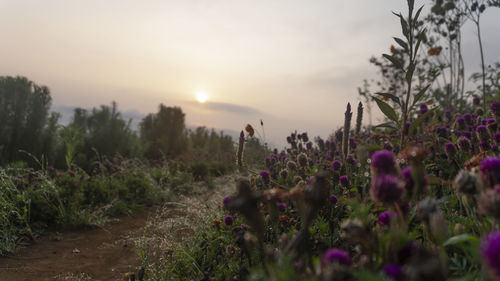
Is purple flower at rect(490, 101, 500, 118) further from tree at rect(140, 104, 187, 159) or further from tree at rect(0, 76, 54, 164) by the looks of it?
tree at rect(140, 104, 187, 159)

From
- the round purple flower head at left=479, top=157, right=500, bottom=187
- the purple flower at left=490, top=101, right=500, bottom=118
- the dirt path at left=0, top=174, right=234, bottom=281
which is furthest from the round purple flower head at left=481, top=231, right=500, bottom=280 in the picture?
the purple flower at left=490, top=101, right=500, bottom=118

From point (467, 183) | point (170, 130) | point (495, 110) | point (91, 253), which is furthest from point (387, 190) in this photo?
point (170, 130)

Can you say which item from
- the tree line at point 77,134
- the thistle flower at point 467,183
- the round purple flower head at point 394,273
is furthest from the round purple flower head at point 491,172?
the tree line at point 77,134

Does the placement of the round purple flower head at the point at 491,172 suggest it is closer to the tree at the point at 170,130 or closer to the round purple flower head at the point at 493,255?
the round purple flower head at the point at 493,255

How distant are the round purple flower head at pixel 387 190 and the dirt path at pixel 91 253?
1.87 m

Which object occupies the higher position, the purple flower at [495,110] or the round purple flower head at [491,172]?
the purple flower at [495,110]

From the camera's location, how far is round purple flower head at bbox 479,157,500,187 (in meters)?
0.87

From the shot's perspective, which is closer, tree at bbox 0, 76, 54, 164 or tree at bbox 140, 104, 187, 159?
tree at bbox 0, 76, 54, 164

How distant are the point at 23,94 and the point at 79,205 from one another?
4314mm

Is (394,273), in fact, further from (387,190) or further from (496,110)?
(496,110)

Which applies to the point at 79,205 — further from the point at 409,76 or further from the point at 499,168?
the point at 499,168

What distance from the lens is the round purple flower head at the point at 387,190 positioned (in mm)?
842

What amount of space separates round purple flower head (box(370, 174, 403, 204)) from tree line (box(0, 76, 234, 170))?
179 inches

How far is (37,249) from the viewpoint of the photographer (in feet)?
11.4
